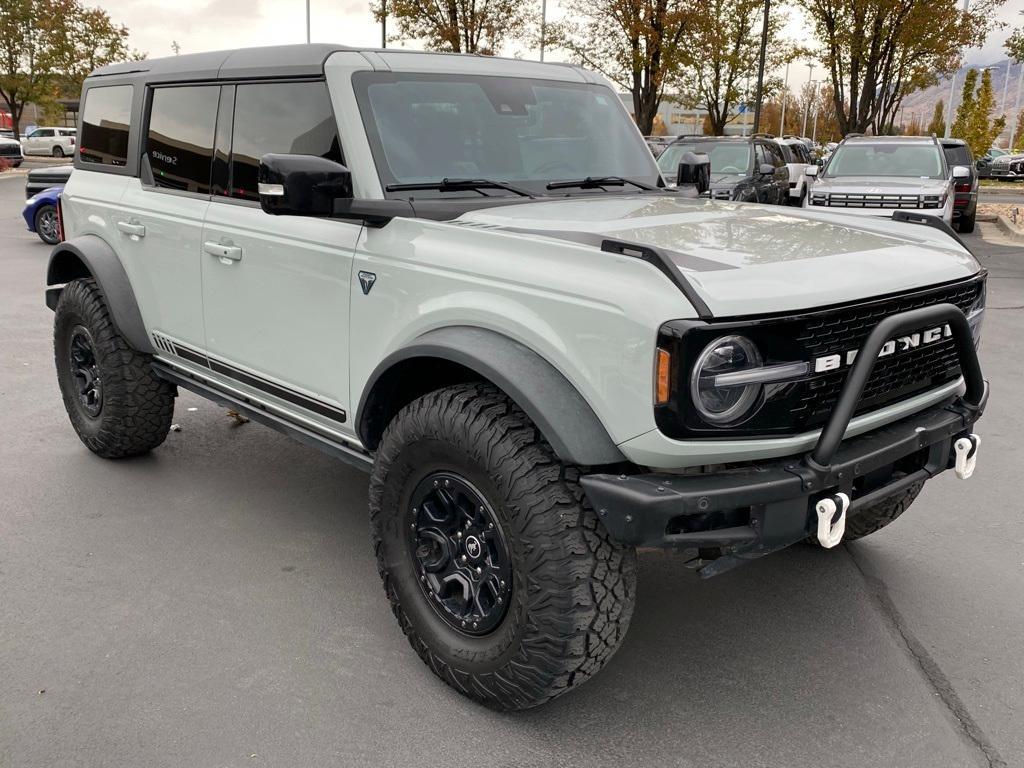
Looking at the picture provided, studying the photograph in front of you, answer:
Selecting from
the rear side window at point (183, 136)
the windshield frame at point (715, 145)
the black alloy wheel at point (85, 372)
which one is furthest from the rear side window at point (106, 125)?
the windshield frame at point (715, 145)

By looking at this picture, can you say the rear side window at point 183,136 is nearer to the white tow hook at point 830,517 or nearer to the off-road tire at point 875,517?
the white tow hook at point 830,517

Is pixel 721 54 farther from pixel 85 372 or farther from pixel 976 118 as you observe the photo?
pixel 85 372

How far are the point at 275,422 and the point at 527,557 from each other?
163 cm

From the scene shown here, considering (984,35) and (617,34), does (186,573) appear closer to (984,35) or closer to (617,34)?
(617,34)

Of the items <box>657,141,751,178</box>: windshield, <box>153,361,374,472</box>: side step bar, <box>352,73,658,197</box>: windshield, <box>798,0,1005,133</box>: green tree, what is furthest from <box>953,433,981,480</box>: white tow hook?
<box>798,0,1005,133</box>: green tree

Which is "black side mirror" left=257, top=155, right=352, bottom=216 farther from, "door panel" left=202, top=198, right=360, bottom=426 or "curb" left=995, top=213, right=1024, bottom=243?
"curb" left=995, top=213, right=1024, bottom=243

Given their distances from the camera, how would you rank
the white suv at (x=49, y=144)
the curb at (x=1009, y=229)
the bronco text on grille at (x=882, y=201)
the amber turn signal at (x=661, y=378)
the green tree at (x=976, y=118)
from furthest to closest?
the green tree at (x=976, y=118)
the white suv at (x=49, y=144)
the curb at (x=1009, y=229)
the bronco text on grille at (x=882, y=201)
the amber turn signal at (x=661, y=378)

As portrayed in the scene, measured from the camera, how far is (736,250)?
9.14ft

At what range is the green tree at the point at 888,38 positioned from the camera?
26.9 m

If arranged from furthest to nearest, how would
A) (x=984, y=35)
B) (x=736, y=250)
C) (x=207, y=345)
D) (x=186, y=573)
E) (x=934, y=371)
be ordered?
(x=984, y=35)
(x=207, y=345)
(x=186, y=573)
(x=934, y=371)
(x=736, y=250)

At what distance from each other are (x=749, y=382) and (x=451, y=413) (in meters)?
0.88

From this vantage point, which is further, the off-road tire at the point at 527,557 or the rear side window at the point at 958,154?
the rear side window at the point at 958,154

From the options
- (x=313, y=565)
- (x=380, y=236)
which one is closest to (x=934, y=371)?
(x=380, y=236)

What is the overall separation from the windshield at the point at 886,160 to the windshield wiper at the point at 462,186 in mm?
11841
